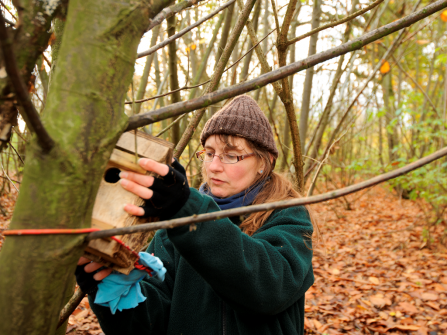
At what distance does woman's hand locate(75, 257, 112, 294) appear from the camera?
Result: 1.19m

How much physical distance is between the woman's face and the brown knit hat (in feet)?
0.16

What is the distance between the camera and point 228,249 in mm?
1050

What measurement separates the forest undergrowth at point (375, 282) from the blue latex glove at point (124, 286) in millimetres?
1094

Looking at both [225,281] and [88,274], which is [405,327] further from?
[88,274]

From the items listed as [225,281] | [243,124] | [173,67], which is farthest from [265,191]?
[173,67]

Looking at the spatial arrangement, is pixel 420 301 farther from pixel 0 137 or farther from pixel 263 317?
pixel 0 137

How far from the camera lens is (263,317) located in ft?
4.91

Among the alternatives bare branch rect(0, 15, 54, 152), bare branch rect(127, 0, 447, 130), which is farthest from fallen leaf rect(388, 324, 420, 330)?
bare branch rect(0, 15, 54, 152)

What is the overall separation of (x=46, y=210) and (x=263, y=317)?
1.15 m

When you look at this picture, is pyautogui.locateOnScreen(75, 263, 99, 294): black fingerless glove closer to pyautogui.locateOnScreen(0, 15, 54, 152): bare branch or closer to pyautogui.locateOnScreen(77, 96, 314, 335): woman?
pyautogui.locateOnScreen(77, 96, 314, 335): woman

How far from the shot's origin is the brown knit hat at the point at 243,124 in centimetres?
181

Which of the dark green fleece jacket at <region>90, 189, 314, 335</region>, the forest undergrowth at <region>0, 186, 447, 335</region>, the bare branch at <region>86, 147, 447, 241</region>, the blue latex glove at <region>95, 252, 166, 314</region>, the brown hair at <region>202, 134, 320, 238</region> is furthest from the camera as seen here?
the forest undergrowth at <region>0, 186, 447, 335</region>

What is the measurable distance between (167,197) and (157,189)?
0.04 metres

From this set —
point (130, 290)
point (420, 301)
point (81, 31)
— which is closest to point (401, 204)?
point (420, 301)
